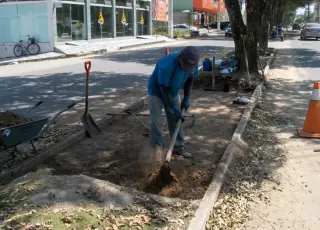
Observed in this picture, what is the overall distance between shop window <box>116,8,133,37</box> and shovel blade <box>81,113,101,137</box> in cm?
2781

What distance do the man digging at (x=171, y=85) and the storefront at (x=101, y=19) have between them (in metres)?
20.8

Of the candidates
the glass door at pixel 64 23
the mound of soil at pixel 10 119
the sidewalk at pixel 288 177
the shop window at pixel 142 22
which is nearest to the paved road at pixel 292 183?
the sidewalk at pixel 288 177

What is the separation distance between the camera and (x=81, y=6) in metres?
27.9

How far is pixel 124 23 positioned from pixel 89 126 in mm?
29210

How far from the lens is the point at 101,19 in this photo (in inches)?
1207

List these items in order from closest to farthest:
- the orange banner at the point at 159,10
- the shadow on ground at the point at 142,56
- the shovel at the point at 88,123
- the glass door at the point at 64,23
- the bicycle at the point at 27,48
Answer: the shovel at the point at 88,123 < the shadow on ground at the point at 142,56 < the bicycle at the point at 27,48 < the glass door at the point at 64,23 < the orange banner at the point at 159,10

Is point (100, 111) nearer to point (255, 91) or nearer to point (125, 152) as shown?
point (125, 152)

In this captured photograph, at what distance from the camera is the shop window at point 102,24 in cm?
2972

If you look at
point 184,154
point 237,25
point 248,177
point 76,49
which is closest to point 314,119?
point 248,177

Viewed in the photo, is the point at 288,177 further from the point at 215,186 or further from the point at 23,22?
the point at 23,22

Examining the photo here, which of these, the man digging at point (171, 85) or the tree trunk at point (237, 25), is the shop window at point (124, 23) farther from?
the man digging at point (171, 85)

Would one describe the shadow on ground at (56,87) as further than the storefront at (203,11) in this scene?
No

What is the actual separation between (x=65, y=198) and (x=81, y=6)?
2590cm

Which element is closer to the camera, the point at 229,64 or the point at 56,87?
the point at 56,87
